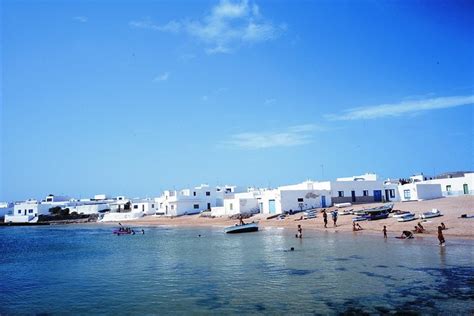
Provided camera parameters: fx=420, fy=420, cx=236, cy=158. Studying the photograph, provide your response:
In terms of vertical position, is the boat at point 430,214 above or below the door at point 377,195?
below

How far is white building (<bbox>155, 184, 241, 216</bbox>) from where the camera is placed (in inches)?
3649

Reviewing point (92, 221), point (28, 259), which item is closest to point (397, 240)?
point (28, 259)

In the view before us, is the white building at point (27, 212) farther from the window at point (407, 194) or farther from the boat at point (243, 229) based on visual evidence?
the window at point (407, 194)

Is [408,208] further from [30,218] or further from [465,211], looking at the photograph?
[30,218]

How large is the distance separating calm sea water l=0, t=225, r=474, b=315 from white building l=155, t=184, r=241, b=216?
2143 inches

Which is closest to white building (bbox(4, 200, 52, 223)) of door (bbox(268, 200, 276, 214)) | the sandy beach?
the sandy beach

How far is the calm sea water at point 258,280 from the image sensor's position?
18.0 metres

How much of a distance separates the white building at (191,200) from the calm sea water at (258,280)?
54.4 metres

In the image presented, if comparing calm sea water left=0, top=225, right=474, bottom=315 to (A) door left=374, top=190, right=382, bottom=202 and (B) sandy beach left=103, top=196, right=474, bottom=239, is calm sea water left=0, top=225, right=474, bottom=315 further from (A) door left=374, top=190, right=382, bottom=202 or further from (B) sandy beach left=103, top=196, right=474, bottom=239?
(A) door left=374, top=190, right=382, bottom=202

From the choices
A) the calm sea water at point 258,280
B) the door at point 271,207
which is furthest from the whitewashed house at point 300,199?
the calm sea water at point 258,280

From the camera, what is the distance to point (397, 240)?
118ft

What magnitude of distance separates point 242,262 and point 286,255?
3.77 meters

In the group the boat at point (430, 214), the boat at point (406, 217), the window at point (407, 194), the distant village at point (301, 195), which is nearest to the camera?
the boat at point (430, 214)

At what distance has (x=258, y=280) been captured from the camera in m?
23.2
